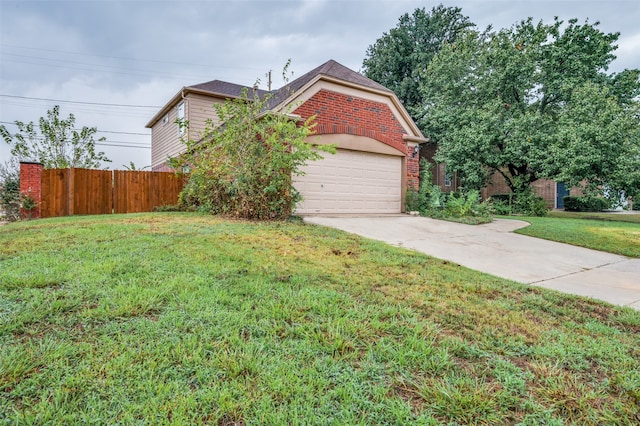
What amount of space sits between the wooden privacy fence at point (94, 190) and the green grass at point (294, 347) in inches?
291

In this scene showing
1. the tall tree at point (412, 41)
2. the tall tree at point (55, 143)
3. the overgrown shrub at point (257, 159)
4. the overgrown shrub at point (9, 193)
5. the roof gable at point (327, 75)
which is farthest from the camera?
the tall tree at point (412, 41)

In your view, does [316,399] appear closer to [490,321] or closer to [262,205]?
[490,321]

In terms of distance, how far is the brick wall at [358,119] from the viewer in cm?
873

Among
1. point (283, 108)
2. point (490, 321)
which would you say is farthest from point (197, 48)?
point (490, 321)

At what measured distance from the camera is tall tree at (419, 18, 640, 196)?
451 inches

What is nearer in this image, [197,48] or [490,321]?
[490,321]

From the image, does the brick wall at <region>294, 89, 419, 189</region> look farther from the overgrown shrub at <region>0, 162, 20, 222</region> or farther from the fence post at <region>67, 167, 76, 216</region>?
the overgrown shrub at <region>0, 162, 20, 222</region>

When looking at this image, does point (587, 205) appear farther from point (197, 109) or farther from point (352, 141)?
point (197, 109)

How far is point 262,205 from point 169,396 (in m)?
5.83

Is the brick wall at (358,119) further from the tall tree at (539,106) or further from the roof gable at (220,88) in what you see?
the roof gable at (220,88)

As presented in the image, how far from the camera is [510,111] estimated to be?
14.4 meters

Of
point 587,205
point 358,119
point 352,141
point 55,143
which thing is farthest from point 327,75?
point 587,205

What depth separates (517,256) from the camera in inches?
201

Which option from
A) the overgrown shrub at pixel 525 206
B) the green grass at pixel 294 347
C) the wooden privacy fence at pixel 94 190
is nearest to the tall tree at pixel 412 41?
the overgrown shrub at pixel 525 206
